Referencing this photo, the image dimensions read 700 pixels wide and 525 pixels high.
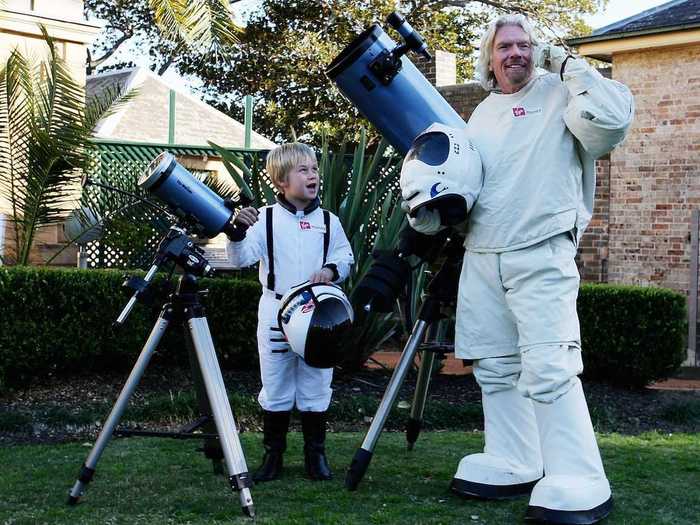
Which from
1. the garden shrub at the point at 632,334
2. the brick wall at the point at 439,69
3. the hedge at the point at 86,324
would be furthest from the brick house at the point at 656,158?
the hedge at the point at 86,324

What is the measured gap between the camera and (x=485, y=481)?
175 inches

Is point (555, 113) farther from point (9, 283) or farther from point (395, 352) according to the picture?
point (395, 352)

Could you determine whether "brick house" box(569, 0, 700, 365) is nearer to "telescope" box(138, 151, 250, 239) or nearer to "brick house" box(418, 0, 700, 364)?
"brick house" box(418, 0, 700, 364)

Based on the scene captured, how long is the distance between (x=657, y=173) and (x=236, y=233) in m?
8.58

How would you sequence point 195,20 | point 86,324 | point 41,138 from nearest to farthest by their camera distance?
1. point 86,324
2. point 41,138
3. point 195,20

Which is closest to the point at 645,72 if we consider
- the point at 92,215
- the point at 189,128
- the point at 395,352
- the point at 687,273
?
the point at 687,273

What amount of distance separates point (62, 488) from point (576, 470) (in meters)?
2.43

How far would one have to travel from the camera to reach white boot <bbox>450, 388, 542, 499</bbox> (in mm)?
4426

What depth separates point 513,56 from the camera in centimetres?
427

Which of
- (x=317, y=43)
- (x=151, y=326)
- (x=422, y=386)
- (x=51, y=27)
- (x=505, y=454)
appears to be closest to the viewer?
(x=505, y=454)

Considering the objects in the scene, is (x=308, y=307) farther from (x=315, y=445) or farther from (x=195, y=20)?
(x=195, y=20)

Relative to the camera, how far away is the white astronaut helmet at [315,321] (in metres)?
4.34

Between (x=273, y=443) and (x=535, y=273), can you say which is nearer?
(x=535, y=273)

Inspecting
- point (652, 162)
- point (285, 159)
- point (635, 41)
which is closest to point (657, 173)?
point (652, 162)
